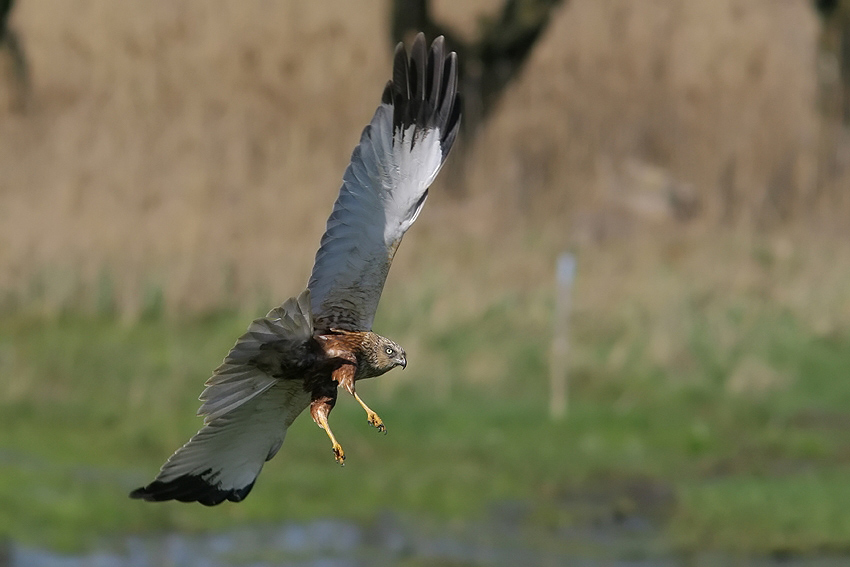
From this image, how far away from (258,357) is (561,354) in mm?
11950

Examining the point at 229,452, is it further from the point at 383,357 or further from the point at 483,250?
the point at 483,250

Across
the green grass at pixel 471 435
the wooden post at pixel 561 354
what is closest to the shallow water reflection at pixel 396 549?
the green grass at pixel 471 435

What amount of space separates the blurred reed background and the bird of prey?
7651 millimetres

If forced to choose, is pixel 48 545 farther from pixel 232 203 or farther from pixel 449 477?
pixel 232 203

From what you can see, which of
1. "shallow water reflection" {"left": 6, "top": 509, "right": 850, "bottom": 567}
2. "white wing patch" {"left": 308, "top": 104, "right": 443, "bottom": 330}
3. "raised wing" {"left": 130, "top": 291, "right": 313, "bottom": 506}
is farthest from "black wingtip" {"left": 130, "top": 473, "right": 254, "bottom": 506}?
"shallow water reflection" {"left": 6, "top": 509, "right": 850, "bottom": 567}

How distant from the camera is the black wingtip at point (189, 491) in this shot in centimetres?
671

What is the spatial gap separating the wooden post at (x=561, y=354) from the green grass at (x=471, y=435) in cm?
15

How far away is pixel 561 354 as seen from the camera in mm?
17812

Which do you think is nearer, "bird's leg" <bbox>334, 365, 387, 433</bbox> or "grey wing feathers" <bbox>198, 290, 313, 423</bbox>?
"grey wing feathers" <bbox>198, 290, 313, 423</bbox>

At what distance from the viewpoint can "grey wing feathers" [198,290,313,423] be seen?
5875mm

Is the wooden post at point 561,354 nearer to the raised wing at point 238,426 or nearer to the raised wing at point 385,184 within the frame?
the raised wing at point 385,184

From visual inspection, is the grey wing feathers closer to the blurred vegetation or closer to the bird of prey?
the bird of prey

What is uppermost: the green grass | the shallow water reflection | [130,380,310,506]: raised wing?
the green grass

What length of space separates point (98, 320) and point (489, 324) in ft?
14.0
